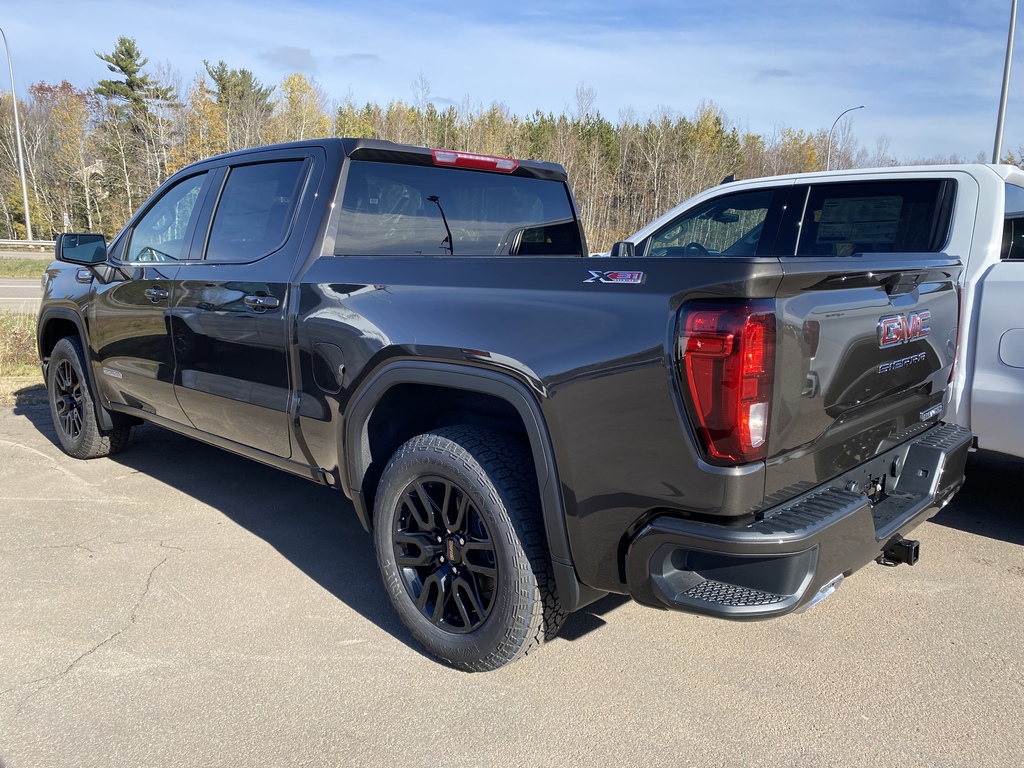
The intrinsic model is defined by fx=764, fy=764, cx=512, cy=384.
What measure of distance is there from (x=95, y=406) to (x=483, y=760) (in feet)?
13.0

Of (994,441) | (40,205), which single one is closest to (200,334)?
(994,441)

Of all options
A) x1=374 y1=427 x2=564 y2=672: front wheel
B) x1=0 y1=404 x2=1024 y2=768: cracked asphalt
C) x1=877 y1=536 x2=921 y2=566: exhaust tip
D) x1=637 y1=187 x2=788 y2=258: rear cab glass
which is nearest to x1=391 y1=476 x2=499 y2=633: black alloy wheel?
x1=374 y1=427 x2=564 y2=672: front wheel

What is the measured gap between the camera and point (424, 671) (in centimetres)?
283

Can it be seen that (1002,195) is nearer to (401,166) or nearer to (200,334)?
(401,166)

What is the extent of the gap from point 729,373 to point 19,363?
9.30m

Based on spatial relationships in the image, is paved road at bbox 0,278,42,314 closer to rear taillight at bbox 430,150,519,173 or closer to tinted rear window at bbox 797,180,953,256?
rear taillight at bbox 430,150,519,173

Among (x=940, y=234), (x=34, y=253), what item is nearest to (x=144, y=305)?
(x=940, y=234)

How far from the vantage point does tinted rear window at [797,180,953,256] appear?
4.15m

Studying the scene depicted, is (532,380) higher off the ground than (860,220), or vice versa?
(860,220)

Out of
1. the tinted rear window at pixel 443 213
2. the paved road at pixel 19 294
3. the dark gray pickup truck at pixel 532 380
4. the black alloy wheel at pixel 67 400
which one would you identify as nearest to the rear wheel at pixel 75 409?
A: the black alloy wheel at pixel 67 400

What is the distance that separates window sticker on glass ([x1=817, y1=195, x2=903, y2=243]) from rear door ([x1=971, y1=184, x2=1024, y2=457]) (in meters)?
0.70

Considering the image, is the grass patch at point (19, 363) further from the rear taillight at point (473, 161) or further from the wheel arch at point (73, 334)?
the rear taillight at point (473, 161)

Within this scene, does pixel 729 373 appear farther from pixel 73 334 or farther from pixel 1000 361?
pixel 73 334

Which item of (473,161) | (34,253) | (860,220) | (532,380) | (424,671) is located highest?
(473,161)
